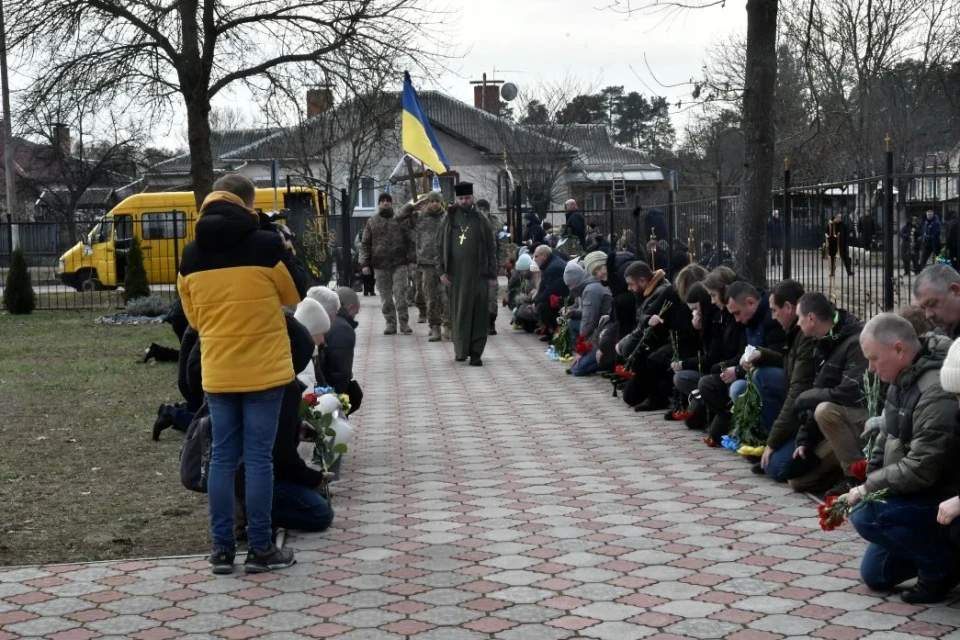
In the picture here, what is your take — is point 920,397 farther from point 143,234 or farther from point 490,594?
point 143,234

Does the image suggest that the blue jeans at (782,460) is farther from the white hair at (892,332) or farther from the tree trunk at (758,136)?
the tree trunk at (758,136)

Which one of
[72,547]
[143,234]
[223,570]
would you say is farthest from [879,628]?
[143,234]

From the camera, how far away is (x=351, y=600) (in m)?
5.82

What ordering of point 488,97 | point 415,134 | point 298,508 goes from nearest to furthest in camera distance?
point 298,508 < point 415,134 < point 488,97

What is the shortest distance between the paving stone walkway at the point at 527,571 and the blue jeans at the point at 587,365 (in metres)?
4.57

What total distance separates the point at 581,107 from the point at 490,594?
47884mm

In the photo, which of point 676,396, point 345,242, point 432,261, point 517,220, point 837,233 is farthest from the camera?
point 517,220

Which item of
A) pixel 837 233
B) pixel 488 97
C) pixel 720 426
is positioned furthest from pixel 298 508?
pixel 488 97

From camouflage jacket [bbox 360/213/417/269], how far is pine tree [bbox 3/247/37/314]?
32.6ft

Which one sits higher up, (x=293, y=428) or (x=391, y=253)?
(x=391, y=253)

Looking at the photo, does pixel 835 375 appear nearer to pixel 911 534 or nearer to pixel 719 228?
pixel 911 534

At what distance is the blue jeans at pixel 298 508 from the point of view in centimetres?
705

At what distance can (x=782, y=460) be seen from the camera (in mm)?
8164

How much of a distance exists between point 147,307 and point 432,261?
27.0 ft
